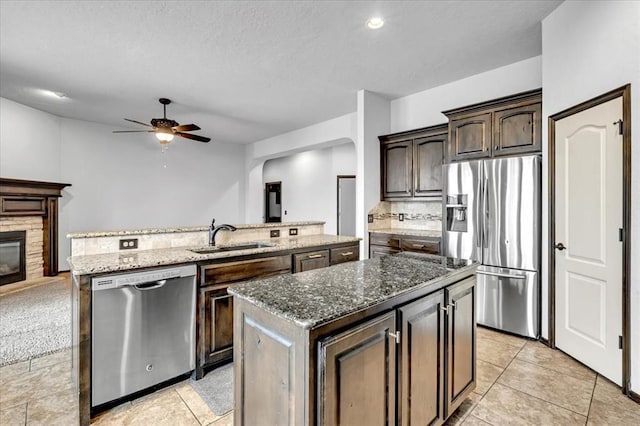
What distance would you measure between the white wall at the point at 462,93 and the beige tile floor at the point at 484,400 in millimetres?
2917

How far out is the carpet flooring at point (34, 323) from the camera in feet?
9.00

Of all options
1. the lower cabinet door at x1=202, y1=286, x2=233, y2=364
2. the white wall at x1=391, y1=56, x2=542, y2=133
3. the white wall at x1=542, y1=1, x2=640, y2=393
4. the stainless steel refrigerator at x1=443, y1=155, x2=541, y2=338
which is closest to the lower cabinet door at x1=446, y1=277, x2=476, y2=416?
the white wall at x1=542, y1=1, x2=640, y2=393

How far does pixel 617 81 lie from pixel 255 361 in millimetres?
2931

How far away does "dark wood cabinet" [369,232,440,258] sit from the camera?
379 centimetres

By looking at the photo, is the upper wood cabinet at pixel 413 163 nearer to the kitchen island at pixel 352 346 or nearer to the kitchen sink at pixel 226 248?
the kitchen sink at pixel 226 248

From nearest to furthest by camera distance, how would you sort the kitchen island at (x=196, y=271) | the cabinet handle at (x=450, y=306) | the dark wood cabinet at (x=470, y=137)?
the cabinet handle at (x=450, y=306), the kitchen island at (x=196, y=271), the dark wood cabinet at (x=470, y=137)

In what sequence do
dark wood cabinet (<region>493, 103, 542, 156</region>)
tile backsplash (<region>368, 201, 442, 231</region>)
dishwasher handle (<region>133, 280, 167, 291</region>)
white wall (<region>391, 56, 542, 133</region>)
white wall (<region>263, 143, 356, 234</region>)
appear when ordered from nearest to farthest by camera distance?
dishwasher handle (<region>133, 280, 167, 291</region>) < dark wood cabinet (<region>493, 103, 542, 156</region>) < white wall (<region>391, 56, 542, 133</region>) < tile backsplash (<region>368, 201, 442, 231</region>) < white wall (<region>263, 143, 356, 234</region>)

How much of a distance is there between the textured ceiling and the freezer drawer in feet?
7.73

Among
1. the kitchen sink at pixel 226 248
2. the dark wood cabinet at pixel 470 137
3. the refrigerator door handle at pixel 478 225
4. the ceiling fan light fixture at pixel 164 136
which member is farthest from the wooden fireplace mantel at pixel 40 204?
the refrigerator door handle at pixel 478 225

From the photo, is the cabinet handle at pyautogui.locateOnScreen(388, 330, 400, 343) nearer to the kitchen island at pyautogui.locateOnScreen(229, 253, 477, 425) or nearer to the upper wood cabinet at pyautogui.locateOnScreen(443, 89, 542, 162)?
the kitchen island at pyautogui.locateOnScreen(229, 253, 477, 425)

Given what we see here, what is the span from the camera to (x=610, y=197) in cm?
223

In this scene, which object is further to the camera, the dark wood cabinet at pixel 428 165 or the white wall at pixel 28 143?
the white wall at pixel 28 143

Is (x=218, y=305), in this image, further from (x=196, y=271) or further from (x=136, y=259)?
(x=136, y=259)

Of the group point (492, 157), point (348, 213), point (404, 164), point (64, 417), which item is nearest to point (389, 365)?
point (64, 417)
